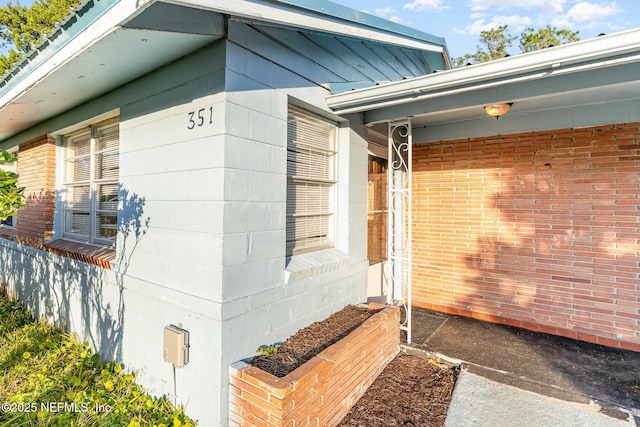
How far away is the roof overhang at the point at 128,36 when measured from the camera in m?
1.92

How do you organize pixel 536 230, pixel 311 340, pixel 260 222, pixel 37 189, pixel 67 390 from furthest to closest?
pixel 37 189 → pixel 536 230 → pixel 67 390 → pixel 311 340 → pixel 260 222

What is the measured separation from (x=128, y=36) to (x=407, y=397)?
148 inches

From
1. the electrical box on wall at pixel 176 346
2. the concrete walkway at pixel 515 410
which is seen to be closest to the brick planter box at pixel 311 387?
the electrical box on wall at pixel 176 346

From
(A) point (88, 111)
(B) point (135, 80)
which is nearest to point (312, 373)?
(B) point (135, 80)

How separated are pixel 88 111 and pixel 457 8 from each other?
920 cm

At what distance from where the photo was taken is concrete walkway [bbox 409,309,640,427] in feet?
9.12

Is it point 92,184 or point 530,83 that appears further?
point 92,184

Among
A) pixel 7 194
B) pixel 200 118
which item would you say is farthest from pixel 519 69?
pixel 7 194

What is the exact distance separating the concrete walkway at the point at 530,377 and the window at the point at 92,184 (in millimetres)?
4201

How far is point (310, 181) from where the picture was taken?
12.1 ft

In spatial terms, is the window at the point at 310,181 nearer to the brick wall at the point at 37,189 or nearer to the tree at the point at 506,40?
the brick wall at the point at 37,189

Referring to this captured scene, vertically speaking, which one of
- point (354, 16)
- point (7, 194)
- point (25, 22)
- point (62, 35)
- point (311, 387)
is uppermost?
point (25, 22)

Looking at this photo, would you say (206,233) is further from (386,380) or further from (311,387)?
(386,380)

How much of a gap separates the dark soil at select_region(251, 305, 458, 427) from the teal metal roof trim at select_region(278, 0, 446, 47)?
110 inches
